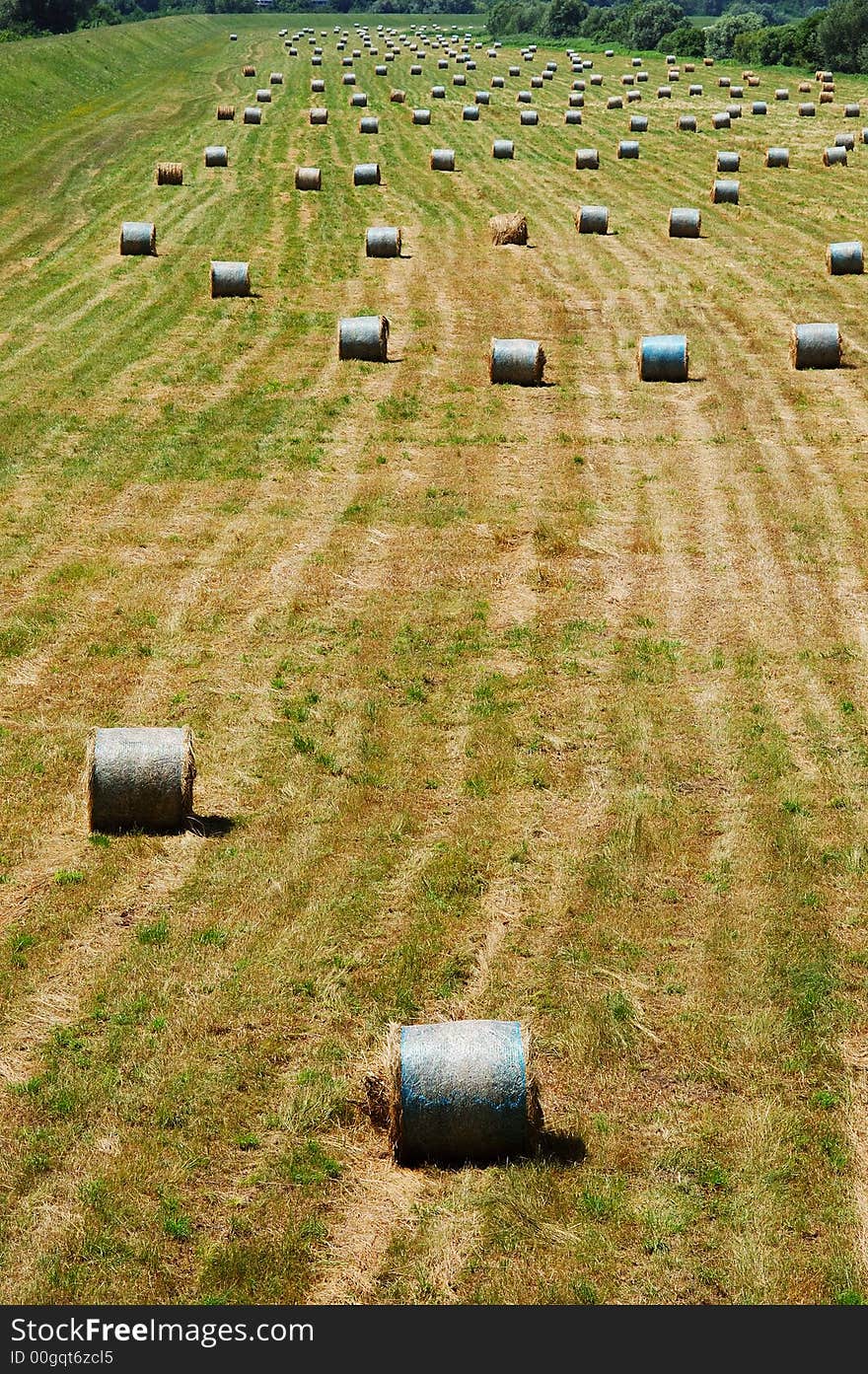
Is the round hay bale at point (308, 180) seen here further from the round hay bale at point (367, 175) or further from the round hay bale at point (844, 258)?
the round hay bale at point (844, 258)

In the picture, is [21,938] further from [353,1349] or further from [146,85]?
[146,85]

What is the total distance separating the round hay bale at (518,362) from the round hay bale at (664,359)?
1.88 metres

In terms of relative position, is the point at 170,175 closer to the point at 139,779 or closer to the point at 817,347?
the point at 817,347

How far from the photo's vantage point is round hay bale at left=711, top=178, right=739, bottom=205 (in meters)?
46.1

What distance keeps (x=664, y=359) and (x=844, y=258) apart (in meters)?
10.5

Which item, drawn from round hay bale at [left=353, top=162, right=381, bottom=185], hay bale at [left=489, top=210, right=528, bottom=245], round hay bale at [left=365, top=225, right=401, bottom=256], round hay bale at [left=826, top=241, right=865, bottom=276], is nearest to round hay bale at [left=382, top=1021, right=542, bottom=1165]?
round hay bale at [left=826, top=241, right=865, bottom=276]

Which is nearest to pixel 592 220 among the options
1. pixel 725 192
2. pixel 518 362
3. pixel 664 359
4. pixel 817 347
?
pixel 725 192

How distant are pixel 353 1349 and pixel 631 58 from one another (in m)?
98.0

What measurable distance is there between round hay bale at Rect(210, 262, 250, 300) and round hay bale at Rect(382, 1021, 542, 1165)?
27.7 m

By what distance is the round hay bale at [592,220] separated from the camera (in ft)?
135

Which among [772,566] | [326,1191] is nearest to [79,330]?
[772,566]

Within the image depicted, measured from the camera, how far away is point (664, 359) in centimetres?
2845

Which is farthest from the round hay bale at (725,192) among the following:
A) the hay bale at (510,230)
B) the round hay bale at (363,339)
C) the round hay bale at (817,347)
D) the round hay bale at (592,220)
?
the round hay bale at (363,339)

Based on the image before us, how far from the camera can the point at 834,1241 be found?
935 centimetres
